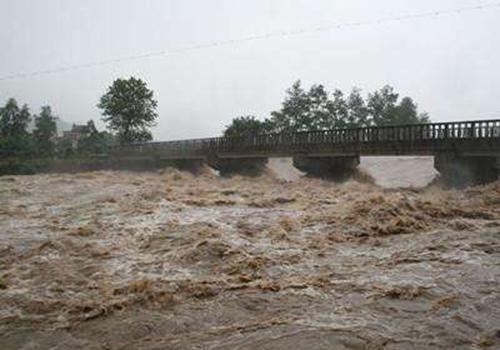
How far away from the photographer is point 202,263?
24.8 ft

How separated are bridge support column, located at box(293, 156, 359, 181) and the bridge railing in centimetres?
57

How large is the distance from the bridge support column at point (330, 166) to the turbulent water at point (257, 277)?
7.39 metres

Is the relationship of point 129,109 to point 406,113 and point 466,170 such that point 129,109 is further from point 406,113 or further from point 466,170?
point 466,170

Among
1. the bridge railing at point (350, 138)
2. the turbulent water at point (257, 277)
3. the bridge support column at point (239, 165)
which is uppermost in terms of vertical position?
the bridge railing at point (350, 138)

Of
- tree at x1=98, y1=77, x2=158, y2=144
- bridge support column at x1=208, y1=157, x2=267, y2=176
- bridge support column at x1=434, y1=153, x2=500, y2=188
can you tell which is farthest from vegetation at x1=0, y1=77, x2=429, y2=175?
bridge support column at x1=434, y1=153, x2=500, y2=188

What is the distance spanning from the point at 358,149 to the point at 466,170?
13.7 feet

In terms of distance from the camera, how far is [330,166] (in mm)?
20750

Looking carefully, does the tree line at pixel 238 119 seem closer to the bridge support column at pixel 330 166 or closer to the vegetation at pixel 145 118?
the vegetation at pixel 145 118

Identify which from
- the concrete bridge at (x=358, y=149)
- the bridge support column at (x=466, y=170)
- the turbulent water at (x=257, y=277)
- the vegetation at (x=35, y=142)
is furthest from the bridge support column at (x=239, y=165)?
the vegetation at (x=35, y=142)

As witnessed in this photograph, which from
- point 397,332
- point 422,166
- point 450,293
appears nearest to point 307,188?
point 422,166

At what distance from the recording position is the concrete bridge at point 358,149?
15.5 meters

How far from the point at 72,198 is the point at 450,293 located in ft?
43.2

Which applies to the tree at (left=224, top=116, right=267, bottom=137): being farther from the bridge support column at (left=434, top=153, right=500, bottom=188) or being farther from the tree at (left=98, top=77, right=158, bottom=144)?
the bridge support column at (left=434, top=153, right=500, bottom=188)

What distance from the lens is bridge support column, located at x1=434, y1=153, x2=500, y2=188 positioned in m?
15.7
